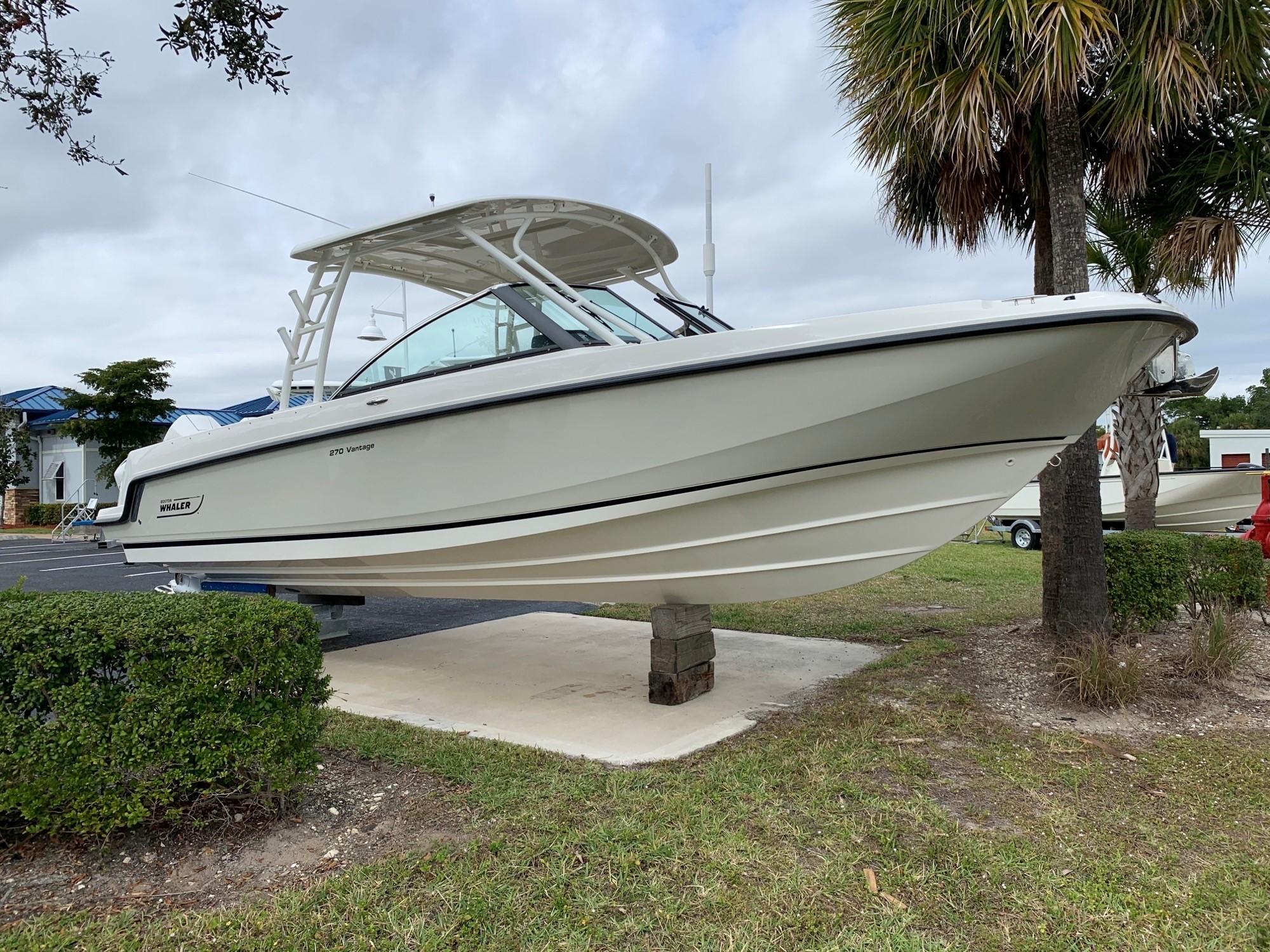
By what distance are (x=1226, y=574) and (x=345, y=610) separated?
8.48 m

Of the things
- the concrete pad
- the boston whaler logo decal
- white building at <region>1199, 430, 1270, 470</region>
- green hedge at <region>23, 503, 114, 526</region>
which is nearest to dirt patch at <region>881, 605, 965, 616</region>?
the concrete pad

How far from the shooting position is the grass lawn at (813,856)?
233cm

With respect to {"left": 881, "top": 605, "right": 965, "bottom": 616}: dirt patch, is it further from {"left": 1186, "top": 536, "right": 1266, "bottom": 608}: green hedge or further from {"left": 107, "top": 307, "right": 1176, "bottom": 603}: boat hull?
{"left": 107, "top": 307, "right": 1176, "bottom": 603}: boat hull

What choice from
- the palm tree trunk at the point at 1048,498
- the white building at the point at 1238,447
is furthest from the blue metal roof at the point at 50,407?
the white building at the point at 1238,447

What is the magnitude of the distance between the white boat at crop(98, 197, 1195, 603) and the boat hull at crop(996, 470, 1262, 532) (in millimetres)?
12409

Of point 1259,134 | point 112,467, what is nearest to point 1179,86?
point 1259,134

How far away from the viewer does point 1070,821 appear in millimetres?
3049

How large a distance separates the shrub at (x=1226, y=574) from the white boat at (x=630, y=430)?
3160mm

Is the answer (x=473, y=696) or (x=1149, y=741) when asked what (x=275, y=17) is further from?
(x=1149, y=741)

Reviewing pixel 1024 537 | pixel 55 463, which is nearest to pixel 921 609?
pixel 1024 537

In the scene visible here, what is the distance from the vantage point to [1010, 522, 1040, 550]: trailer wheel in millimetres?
16344

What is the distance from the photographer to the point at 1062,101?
5340 millimetres

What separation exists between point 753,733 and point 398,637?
423cm

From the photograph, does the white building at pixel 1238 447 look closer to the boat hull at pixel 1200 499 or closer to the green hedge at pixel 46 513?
the boat hull at pixel 1200 499
